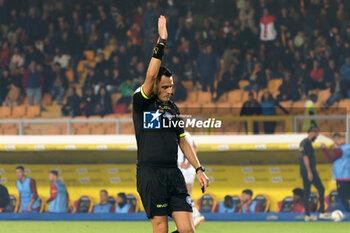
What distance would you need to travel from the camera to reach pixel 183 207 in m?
5.98

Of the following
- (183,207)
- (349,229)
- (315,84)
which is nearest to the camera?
(183,207)

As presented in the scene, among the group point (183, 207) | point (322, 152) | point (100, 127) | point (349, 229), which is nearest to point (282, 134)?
point (322, 152)

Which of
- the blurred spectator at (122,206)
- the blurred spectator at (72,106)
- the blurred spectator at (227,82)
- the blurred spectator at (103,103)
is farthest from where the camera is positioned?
the blurred spectator at (227,82)

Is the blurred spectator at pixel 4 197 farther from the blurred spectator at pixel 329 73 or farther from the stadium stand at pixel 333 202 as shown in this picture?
the blurred spectator at pixel 329 73

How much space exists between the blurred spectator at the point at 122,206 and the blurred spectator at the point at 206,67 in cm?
611

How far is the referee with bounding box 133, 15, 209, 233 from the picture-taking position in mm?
5945

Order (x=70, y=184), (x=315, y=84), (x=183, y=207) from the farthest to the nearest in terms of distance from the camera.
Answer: (x=315, y=84)
(x=70, y=184)
(x=183, y=207)

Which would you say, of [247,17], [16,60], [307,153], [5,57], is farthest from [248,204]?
[5,57]

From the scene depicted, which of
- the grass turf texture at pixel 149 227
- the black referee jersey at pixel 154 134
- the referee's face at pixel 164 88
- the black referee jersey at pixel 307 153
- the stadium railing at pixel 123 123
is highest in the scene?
the referee's face at pixel 164 88

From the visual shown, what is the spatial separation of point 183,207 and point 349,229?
20.6 feet

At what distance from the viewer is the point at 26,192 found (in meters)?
14.2

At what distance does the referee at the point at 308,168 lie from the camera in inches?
508

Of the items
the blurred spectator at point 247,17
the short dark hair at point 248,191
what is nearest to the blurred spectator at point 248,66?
the blurred spectator at point 247,17

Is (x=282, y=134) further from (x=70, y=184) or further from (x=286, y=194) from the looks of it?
(x=70, y=184)
